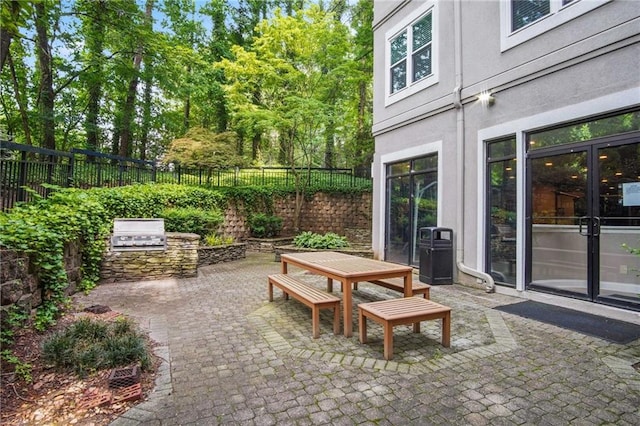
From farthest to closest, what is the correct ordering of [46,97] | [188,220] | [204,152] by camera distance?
[46,97] < [204,152] < [188,220]

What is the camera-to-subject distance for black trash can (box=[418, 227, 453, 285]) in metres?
6.14

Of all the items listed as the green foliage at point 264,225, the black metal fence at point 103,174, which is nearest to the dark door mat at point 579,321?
the black metal fence at point 103,174

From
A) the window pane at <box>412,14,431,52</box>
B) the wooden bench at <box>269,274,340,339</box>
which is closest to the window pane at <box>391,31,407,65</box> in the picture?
the window pane at <box>412,14,431,52</box>

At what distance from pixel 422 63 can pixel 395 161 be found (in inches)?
86.1

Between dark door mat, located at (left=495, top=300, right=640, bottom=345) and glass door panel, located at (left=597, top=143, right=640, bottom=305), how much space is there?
0.39 m

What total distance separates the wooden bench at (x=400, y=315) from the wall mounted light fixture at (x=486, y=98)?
3963 mm

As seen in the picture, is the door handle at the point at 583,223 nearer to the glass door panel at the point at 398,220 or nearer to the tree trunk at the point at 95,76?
the glass door panel at the point at 398,220

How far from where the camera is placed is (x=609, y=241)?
4.24 meters

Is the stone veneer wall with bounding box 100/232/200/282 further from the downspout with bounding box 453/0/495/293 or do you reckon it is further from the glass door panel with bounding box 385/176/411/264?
the downspout with bounding box 453/0/495/293

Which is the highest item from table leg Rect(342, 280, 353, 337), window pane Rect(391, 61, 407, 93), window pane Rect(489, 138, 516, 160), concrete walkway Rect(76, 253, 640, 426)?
window pane Rect(391, 61, 407, 93)

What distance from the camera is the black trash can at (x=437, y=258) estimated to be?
20.1ft

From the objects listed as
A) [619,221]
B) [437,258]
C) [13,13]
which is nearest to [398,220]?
[437,258]

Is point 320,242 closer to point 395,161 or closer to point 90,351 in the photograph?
point 395,161

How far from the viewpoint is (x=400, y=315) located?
3029 mm
